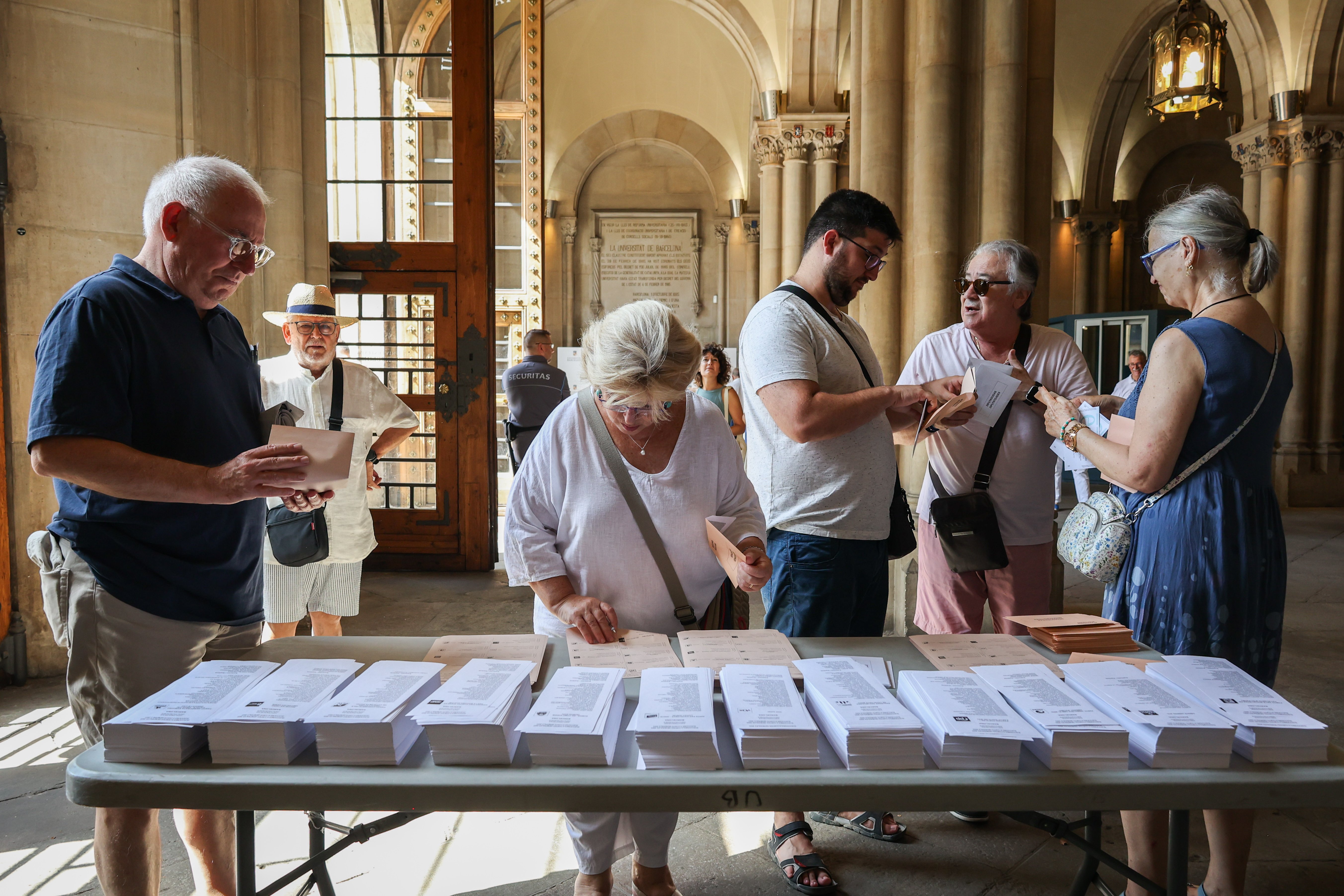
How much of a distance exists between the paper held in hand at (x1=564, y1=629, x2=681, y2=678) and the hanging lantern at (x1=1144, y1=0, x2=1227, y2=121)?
8.28 meters

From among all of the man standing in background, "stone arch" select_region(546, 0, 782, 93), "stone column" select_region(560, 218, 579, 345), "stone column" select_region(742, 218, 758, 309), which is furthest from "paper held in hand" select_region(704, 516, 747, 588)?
"stone column" select_region(560, 218, 579, 345)

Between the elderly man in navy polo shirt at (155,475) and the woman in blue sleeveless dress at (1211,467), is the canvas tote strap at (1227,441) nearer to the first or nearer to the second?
the woman in blue sleeveless dress at (1211,467)

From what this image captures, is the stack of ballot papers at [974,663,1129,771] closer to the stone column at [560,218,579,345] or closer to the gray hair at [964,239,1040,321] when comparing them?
the gray hair at [964,239,1040,321]

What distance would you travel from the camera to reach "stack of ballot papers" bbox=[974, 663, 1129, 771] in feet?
4.80

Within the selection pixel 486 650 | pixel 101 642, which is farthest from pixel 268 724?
pixel 101 642

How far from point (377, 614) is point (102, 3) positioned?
3.60 metres

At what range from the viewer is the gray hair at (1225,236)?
2.31m

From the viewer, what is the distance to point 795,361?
8.35ft

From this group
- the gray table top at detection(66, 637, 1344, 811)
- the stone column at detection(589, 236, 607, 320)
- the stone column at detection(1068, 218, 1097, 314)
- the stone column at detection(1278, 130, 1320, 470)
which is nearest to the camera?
the gray table top at detection(66, 637, 1344, 811)

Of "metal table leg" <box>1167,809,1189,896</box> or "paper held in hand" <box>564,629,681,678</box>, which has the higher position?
"paper held in hand" <box>564,629,681,678</box>

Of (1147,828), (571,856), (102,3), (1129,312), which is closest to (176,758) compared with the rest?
(571,856)

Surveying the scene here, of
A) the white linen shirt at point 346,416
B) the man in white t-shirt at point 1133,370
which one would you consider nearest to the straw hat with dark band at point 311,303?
the white linen shirt at point 346,416

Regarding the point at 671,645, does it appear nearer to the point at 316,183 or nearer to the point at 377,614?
the point at 377,614

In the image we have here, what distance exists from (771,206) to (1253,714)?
12.4m
